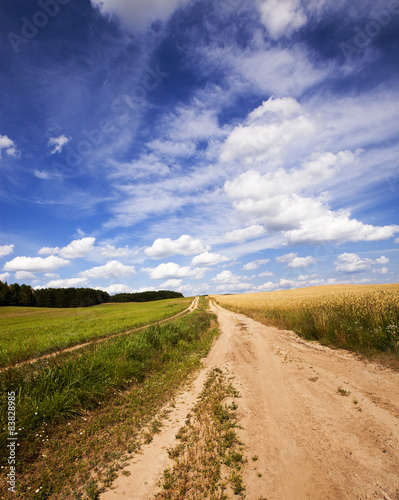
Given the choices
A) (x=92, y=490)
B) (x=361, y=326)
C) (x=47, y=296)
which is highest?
(x=47, y=296)

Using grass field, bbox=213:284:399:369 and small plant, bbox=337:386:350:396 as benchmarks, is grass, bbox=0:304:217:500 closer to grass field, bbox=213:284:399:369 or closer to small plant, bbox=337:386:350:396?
small plant, bbox=337:386:350:396

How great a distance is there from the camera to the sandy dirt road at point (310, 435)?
3385mm

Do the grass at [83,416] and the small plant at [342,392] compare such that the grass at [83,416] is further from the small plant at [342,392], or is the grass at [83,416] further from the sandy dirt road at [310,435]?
the small plant at [342,392]

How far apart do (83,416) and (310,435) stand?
18.0ft

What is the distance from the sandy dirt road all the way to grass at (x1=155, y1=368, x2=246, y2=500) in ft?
0.65

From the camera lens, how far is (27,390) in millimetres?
5859

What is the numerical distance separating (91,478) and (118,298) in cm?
14402

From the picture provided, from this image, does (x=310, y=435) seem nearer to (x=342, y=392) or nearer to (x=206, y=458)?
(x=206, y=458)

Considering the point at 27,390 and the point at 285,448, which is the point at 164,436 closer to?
the point at 285,448

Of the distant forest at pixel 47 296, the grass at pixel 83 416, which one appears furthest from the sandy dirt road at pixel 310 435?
the distant forest at pixel 47 296

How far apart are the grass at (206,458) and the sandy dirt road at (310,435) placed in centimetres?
20

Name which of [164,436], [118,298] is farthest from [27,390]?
[118,298]

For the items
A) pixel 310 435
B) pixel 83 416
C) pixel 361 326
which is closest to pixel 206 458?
pixel 310 435

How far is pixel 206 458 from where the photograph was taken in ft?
13.4
